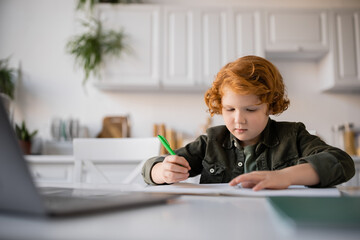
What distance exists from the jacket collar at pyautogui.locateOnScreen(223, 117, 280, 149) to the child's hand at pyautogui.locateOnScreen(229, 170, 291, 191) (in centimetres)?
41

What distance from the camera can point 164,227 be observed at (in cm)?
25

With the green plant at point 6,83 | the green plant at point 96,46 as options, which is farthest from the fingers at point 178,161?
the green plant at point 6,83

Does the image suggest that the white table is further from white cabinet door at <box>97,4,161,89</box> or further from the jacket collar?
white cabinet door at <box>97,4,161,89</box>

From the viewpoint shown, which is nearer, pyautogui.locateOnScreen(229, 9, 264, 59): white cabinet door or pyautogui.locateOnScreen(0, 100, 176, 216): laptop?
pyautogui.locateOnScreen(0, 100, 176, 216): laptop

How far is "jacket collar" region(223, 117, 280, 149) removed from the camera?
1.00 meters

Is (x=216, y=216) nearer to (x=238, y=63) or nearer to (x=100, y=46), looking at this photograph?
(x=238, y=63)

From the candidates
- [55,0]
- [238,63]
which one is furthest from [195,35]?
[238,63]

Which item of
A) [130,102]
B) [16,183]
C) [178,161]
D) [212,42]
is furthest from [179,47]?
[16,183]

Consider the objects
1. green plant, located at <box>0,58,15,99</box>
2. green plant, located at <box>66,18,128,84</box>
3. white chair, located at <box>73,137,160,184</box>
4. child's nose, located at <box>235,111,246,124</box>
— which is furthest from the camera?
green plant, located at <box>0,58,15,99</box>

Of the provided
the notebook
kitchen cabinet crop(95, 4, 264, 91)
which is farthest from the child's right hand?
kitchen cabinet crop(95, 4, 264, 91)

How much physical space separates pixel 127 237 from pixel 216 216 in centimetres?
11

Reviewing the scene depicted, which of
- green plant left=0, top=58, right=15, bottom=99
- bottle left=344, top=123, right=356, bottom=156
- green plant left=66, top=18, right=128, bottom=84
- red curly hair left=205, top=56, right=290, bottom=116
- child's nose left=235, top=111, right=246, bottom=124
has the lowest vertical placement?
bottle left=344, top=123, right=356, bottom=156

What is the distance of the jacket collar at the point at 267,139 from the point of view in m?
1.00

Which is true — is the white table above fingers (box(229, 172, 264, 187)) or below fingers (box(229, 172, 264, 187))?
above
